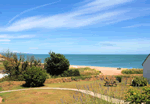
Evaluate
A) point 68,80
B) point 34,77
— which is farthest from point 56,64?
point 34,77

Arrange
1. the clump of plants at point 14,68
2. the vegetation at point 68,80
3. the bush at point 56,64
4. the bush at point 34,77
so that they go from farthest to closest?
1. the bush at point 56,64
2. the clump of plants at point 14,68
3. the bush at point 34,77
4. the vegetation at point 68,80

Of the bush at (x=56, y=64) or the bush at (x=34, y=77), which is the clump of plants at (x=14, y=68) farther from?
the bush at (x=56, y=64)

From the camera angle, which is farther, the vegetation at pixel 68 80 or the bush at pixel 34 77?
the bush at pixel 34 77

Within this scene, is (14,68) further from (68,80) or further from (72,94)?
(72,94)

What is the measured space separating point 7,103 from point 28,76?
14.7 ft

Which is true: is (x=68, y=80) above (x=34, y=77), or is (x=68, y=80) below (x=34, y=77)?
below

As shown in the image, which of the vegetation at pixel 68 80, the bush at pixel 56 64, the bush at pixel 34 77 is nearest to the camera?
the vegetation at pixel 68 80

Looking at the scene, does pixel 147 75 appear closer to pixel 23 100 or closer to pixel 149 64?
pixel 149 64

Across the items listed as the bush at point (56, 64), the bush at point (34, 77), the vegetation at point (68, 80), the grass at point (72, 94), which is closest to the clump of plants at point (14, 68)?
the vegetation at point (68, 80)

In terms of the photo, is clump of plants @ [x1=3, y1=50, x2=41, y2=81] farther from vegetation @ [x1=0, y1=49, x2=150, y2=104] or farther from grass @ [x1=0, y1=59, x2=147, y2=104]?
grass @ [x1=0, y1=59, x2=147, y2=104]

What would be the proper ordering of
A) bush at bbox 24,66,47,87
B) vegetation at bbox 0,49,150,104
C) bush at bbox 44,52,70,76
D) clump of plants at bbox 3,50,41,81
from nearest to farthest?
vegetation at bbox 0,49,150,104 < bush at bbox 24,66,47,87 < clump of plants at bbox 3,50,41,81 < bush at bbox 44,52,70,76

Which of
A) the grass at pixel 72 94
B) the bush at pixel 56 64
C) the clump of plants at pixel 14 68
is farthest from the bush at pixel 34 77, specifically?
the bush at pixel 56 64

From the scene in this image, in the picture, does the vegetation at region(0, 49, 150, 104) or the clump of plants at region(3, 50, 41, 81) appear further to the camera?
the clump of plants at region(3, 50, 41, 81)

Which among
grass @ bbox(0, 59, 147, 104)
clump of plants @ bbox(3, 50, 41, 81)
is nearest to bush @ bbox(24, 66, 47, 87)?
grass @ bbox(0, 59, 147, 104)
